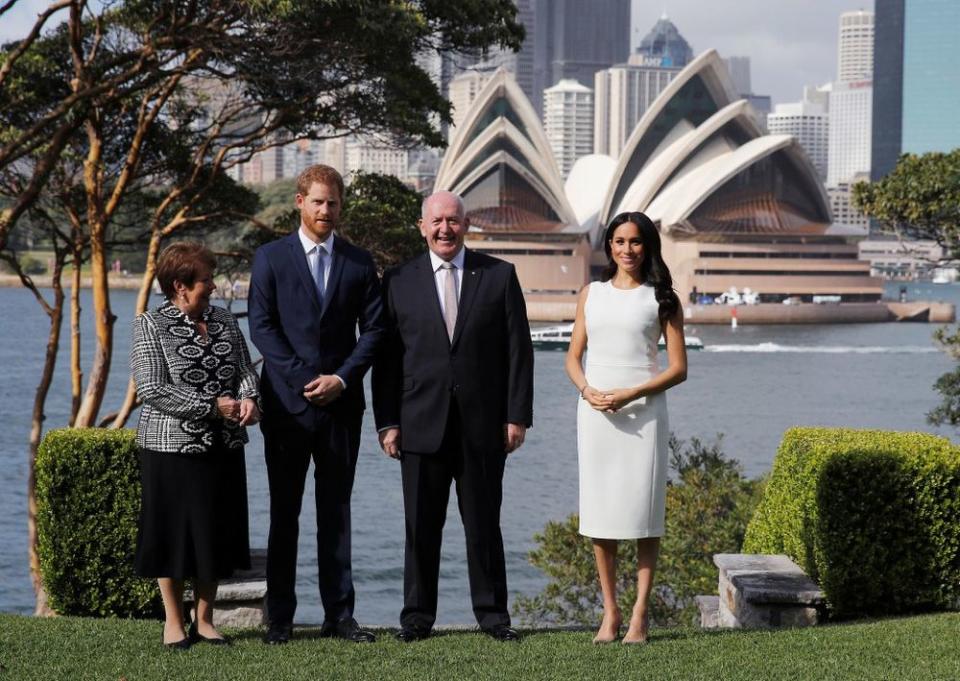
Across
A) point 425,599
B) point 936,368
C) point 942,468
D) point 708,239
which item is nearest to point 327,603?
point 425,599

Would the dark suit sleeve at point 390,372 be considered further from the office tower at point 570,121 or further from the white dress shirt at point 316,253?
the office tower at point 570,121

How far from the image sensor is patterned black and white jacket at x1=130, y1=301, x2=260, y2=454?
162 inches

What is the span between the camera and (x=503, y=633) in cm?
440

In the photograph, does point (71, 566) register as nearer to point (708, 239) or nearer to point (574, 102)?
point (708, 239)

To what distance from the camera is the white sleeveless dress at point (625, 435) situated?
14.2ft

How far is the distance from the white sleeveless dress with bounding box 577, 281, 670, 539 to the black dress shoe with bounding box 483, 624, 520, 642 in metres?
0.42

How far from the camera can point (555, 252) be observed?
6888cm

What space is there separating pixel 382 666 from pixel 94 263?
28.0ft

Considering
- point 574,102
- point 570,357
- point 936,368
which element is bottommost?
point 936,368

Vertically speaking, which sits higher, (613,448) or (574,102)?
(574,102)

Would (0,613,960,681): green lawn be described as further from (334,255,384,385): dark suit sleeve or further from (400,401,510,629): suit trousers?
(334,255,384,385): dark suit sleeve

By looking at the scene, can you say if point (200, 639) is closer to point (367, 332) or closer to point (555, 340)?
point (367, 332)

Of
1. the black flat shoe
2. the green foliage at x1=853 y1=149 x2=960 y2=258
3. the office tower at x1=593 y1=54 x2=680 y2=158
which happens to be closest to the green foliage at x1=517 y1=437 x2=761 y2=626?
the green foliage at x1=853 y1=149 x2=960 y2=258

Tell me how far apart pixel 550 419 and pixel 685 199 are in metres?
33.8
